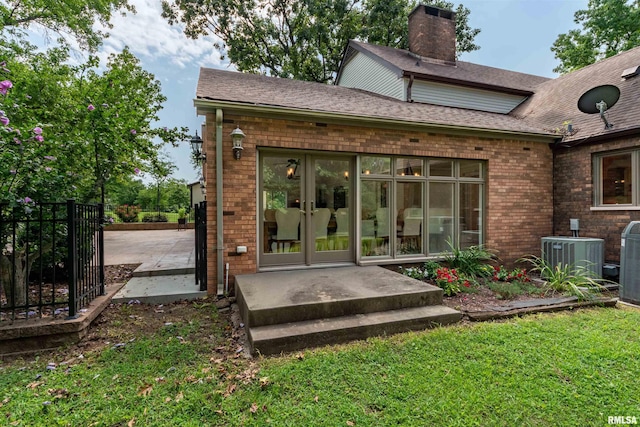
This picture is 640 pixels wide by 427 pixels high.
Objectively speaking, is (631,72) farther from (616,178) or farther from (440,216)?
(440,216)

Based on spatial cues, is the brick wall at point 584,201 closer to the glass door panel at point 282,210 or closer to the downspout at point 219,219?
the glass door panel at point 282,210

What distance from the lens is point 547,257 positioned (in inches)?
253

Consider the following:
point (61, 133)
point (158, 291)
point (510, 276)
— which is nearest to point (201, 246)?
point (158, 291)

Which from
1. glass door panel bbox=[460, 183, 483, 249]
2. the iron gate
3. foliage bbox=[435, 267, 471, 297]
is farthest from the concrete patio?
glass door panel bbox=[460, 183, 483, 249]

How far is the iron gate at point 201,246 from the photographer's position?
16.2 ft

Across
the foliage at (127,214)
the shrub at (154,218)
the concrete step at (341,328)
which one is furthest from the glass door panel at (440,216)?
the foliage at (127,214)

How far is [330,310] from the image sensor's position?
3602 mm

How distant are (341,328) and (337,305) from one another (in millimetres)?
342

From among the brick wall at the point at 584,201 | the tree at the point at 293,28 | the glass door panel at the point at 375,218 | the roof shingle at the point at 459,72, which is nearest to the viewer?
the glass door panel at the point at 375,218

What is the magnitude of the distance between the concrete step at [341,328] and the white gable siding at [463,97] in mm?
7150

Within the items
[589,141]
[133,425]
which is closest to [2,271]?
[133,425]

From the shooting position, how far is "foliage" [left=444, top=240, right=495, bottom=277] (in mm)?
6059

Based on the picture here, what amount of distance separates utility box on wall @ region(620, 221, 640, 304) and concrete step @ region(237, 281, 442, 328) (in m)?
3.50

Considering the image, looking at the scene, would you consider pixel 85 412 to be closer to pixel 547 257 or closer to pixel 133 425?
pixel 133 425
